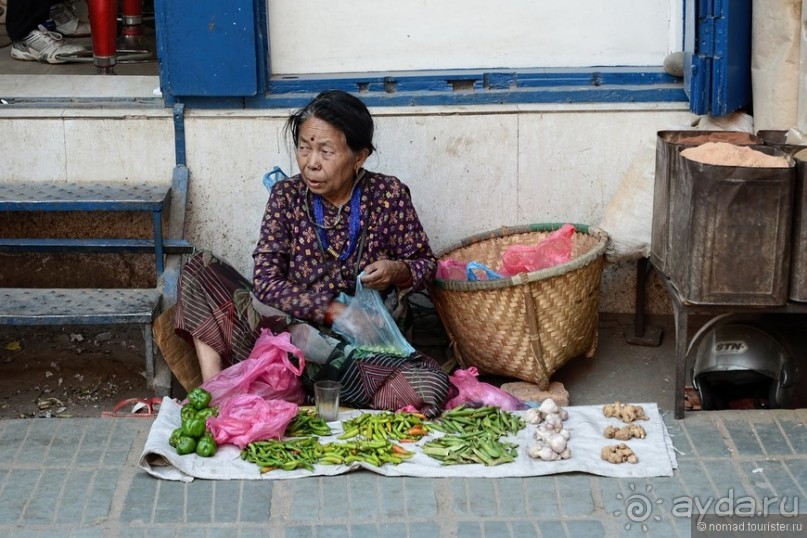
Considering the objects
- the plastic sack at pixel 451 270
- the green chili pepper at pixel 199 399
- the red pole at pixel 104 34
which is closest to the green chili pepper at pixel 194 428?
the green chili pepper at pixel 199 399

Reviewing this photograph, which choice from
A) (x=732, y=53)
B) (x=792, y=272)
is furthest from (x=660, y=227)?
(x=732, y=53)

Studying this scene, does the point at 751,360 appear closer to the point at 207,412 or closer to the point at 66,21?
the point at 207,412

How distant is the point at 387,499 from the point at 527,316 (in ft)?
3.36

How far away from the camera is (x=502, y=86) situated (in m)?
5.01

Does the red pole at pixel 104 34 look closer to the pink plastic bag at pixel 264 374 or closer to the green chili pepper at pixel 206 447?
the pink plastic bag at pixel 264 374

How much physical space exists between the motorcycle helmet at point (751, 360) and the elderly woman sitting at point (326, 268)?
3.39 ft

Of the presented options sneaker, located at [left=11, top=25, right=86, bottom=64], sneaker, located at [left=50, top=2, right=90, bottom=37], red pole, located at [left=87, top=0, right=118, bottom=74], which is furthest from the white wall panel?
sneaker, located at [left=50, top=2, right=90, bottom=37]

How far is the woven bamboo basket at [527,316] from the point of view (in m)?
4.37

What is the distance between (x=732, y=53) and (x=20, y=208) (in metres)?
3.04

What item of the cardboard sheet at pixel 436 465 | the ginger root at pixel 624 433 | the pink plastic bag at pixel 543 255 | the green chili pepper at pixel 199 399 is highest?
the pink plastic bag at pixel 543 255

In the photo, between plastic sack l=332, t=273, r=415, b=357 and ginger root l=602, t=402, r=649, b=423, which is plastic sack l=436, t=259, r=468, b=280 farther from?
ginger root l=602, t=402, r=649, b=423

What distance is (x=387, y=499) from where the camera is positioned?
3.72m

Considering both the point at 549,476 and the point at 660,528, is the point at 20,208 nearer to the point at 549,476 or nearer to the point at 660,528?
the point at 549,476

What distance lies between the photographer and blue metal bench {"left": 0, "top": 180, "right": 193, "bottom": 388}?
4.47 meters
